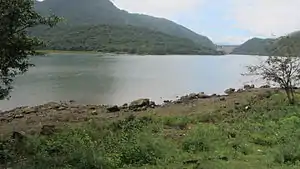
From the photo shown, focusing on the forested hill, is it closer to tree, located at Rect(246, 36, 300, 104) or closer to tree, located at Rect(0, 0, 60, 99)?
tree, located at Rect(246, 36, 300, 104)

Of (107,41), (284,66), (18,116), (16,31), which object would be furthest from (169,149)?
(107,41)

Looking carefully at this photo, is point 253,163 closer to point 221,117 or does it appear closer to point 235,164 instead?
point 235,164

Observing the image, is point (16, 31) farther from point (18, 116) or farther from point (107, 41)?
point (107, 41)

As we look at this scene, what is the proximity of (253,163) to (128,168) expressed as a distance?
126 inches

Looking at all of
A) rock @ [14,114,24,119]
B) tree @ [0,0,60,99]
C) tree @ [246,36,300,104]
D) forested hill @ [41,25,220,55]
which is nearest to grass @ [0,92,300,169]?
tree @ [0,0,60,99]

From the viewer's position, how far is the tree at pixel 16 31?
457 inches

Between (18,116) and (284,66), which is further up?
(284,66)

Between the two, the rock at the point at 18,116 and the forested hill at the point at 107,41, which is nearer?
the rock at the point at 18,116

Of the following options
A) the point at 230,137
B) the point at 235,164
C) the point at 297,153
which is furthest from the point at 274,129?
the point at 235,164

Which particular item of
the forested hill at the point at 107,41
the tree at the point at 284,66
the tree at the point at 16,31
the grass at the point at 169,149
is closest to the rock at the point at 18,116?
the grass at the point at 169,149

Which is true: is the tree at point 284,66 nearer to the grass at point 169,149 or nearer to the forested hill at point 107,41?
the grass at point 169,149

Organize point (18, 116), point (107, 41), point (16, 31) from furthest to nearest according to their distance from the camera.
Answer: point (107, 41) < point (18, 116) < point (16, 31)

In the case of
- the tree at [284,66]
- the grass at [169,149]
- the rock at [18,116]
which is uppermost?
the tree at [284,66]

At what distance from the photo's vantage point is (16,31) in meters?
12.8
